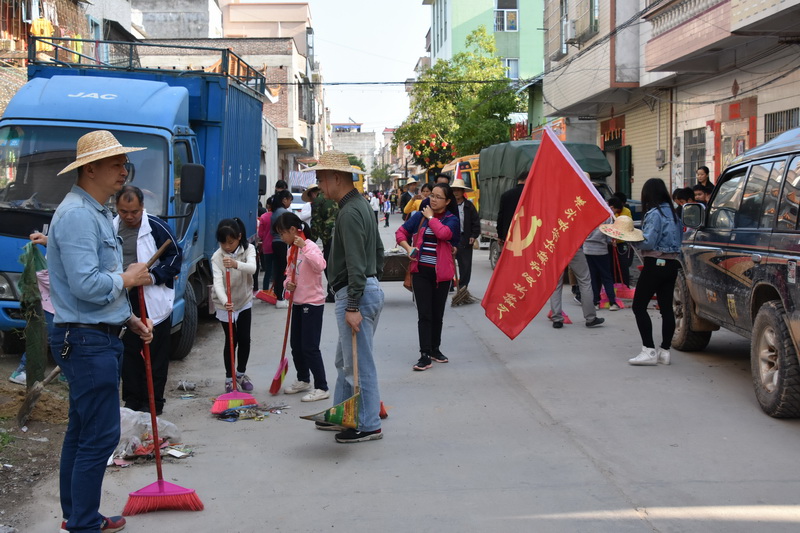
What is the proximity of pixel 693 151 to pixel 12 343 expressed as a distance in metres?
14.9

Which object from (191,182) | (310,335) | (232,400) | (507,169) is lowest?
(232,400)

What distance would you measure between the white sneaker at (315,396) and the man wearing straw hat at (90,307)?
10.5 feet

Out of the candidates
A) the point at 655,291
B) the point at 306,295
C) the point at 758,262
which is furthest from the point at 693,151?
the point at 306,295

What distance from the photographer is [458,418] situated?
6676mm

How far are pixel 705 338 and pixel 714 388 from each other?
5.32 ft

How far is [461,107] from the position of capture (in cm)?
3991

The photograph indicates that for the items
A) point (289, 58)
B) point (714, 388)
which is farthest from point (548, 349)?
point (289, 58)

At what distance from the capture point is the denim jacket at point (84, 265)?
379 centimetres

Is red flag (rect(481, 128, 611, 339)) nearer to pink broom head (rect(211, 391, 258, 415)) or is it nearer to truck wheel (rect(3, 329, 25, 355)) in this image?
pink broom head (rect(211, 391, 258, 415))

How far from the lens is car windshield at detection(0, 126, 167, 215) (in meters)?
8.34

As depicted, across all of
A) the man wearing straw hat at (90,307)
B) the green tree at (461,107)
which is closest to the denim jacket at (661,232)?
the man wearing straw hat at (90,307)

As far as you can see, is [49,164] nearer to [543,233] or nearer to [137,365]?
[137,365]

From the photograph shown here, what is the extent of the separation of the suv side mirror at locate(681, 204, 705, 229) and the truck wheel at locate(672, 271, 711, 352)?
38.0 inches

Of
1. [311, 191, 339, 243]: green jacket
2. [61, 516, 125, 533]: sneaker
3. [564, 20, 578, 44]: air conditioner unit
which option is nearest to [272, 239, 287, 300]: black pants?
[311, 191, 339, 243]: green jacket
